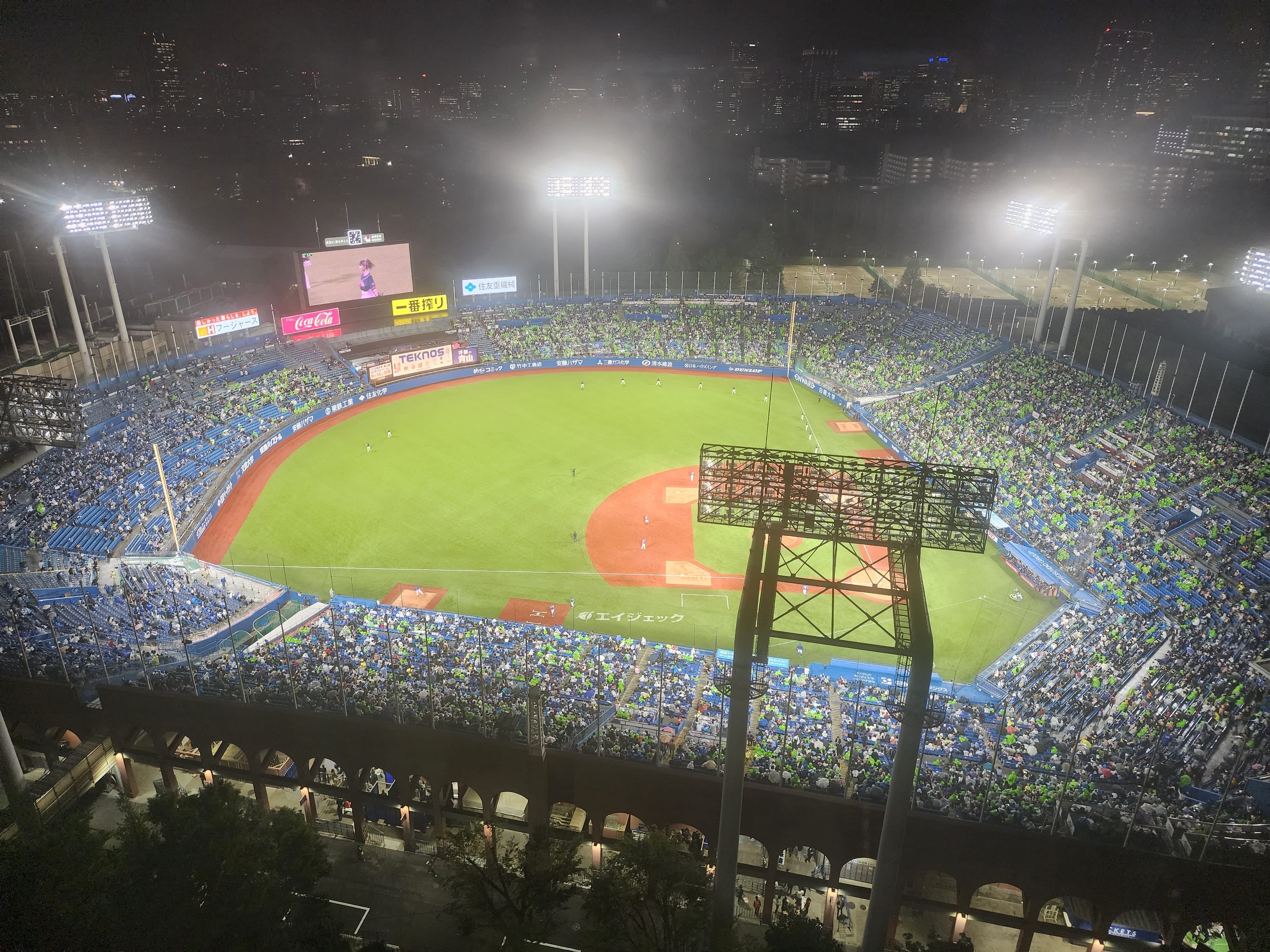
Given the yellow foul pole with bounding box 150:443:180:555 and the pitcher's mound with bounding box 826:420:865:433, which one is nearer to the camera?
the yellow foul pole with bounding box 150:443:180:555

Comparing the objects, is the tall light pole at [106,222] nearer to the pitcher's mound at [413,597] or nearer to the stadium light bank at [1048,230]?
the pitcher's mound at [413,597]

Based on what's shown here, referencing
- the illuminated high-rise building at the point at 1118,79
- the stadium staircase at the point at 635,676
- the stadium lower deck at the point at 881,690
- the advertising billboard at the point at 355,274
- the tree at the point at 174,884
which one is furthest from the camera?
the illuminated high-rise building at the point at 1118,79

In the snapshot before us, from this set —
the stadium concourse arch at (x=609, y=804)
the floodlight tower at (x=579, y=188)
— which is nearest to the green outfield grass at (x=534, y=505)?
the stadium concourse arch at (x=609, y=804)

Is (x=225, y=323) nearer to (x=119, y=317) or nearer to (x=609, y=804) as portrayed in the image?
(x=119, y=317)

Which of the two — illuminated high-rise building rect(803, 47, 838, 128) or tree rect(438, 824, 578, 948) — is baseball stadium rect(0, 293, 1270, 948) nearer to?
tree rect(438, 824, 578, 948)

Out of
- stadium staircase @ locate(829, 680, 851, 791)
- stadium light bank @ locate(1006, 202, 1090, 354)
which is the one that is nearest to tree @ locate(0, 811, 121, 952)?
stadium staircase @ locate(829, 680, 851, 791)

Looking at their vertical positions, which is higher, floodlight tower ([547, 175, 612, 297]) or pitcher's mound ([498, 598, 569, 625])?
floodlight tower ([547, 175, 612, 297])

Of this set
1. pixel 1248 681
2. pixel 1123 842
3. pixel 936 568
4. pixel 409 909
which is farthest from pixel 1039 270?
pixel 409 909
